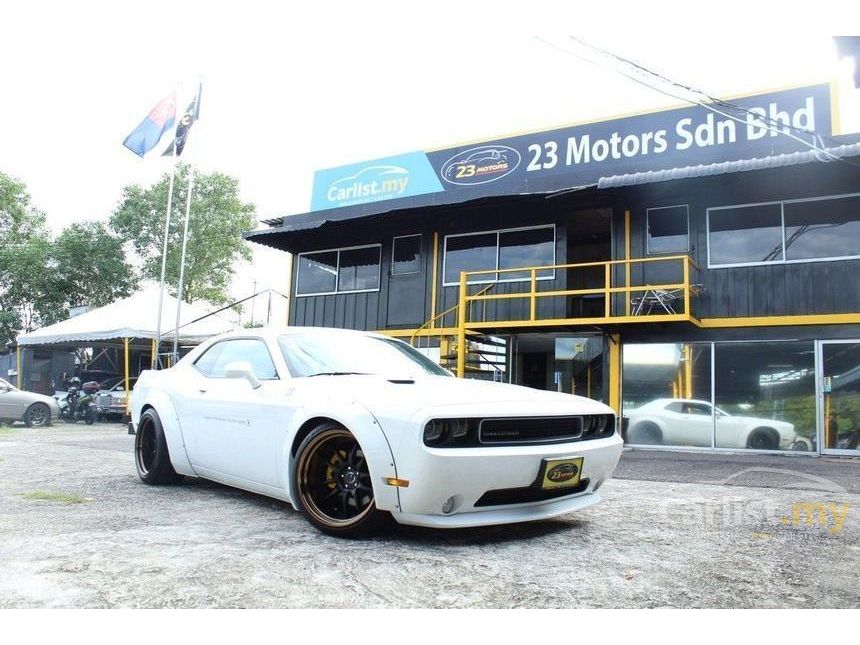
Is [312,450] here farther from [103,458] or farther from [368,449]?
[103,458]

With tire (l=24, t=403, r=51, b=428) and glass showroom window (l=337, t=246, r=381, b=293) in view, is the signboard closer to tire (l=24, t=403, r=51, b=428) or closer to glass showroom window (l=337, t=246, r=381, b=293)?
glass showroom window (l=337, t=246, r=381, b=293)

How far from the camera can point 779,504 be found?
5.14 metres

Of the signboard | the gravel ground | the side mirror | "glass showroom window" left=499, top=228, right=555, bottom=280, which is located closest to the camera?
the gravel ground

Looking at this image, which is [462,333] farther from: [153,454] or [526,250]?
[153,454]

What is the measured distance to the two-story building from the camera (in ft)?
35.7

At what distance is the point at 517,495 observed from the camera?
11.6 feet

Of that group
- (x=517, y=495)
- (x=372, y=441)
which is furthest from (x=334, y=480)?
(x=517, y=495)

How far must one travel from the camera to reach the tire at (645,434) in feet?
38.9

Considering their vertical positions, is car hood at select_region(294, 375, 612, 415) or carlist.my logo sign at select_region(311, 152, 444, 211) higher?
carlist.my logo sign at select_region(311, 152, 444, 211)

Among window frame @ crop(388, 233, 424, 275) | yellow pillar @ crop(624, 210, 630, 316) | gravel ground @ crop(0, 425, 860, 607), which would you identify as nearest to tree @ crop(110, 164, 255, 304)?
window frame @ crop(388, 233, 424, 275)

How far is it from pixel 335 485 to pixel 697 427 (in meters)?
9.47

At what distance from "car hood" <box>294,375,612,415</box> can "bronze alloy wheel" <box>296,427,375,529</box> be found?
281 millimetres

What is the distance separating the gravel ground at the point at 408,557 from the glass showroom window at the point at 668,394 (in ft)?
21.9
